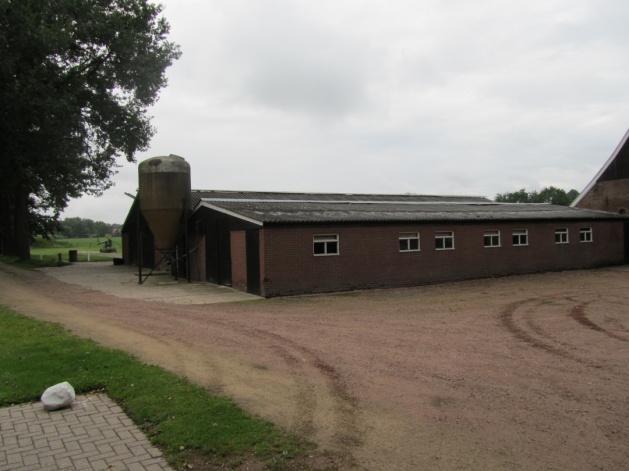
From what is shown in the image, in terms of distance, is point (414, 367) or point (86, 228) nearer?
point (414, 367)

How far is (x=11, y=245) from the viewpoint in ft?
143

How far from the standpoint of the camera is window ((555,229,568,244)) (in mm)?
26812

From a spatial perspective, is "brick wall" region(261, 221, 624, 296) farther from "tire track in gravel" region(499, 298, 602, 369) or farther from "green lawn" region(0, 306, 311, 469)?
"green lawn" region(0, 306, 311, 469)

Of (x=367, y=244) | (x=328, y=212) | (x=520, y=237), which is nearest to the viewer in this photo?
(x=367, y=244)

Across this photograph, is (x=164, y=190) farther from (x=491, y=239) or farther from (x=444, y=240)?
(x=491, y=239)

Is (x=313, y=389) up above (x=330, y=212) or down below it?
below

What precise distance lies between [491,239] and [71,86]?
75.2 ft

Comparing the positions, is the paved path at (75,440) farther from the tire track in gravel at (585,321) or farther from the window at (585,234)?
the window at (585,234)

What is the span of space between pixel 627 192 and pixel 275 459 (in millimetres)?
34418

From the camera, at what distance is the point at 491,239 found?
79.7 feet

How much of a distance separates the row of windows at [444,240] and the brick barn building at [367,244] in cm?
4

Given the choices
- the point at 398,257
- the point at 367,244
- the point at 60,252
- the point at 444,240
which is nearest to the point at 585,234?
the point at 444,240

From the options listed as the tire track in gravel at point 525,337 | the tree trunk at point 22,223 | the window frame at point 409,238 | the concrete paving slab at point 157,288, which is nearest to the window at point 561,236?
the window frame at point 409,238

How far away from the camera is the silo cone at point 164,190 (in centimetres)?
2303
